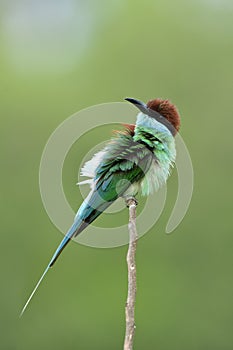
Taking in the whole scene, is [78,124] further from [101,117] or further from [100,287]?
[100,287]

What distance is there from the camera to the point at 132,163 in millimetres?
3041

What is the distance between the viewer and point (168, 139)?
3.13 m

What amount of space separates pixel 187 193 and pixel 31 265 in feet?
10.4

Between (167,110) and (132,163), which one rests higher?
(167,110)

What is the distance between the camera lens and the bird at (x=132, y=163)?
3035mm

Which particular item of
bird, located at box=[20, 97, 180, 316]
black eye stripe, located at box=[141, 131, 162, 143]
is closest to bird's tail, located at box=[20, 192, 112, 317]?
bird, located at box=[20, 97, 180, 316]

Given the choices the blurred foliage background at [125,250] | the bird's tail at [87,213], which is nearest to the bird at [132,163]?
the bird's tail at [87,213]

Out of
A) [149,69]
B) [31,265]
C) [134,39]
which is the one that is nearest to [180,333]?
[31,265]

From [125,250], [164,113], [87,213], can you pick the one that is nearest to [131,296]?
[87,213]

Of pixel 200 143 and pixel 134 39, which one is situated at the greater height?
pixel 134 39

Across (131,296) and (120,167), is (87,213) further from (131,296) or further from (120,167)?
(131,296)

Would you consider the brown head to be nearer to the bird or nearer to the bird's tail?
the bird

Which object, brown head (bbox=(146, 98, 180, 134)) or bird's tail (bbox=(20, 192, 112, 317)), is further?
brown head (bbox=(146, 98, 180, 134))

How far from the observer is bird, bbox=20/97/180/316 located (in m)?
3.04
